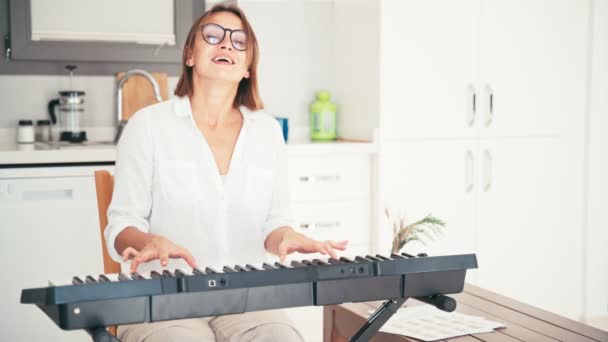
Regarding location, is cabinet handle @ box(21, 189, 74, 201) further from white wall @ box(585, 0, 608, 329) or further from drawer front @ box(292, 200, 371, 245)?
white wall @ box(585, 0, 608, 329)

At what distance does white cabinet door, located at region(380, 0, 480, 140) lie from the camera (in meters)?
3.55

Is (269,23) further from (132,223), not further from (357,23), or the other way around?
(132,223)

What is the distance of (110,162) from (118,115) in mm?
492

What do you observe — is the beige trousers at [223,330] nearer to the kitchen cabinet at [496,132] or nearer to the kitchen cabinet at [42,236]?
the kitchen cabinet at [42,236]

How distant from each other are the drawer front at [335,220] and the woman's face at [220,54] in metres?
1.44

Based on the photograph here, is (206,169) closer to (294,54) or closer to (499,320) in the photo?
(499,320)

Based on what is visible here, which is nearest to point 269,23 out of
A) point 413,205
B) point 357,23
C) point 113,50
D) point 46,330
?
point 357,23

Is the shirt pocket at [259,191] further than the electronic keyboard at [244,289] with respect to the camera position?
Yes

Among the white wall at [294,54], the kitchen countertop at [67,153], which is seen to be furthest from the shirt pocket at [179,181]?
the white wall at [294,54]

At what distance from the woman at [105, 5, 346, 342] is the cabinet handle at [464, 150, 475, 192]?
5.53 feet

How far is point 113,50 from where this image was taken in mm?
3703

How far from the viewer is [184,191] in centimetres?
211

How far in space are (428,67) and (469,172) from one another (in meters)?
0.52

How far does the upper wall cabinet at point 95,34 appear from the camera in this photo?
3559 millimetres
